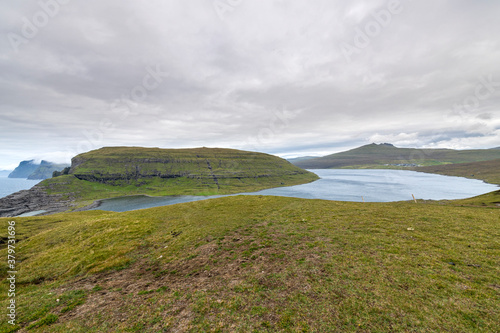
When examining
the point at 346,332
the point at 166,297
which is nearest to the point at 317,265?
Answer: the point at 346,332

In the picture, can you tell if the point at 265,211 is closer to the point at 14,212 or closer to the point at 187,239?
the point at 187,239

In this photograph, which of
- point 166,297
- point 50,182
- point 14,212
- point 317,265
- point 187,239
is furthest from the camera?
point 50,182

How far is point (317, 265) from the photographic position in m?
12.1

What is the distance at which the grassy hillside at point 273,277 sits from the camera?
783 cm

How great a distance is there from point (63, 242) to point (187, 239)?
1550 cm

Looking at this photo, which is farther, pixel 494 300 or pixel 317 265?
pixel 317 265

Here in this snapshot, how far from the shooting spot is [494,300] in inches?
312

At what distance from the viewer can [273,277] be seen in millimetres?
11266

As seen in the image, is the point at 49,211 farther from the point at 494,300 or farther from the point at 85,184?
the point at 494,300

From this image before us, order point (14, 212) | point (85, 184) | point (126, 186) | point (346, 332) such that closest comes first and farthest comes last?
1. point (346, 332)
2. point (14, 212)
3. point (85, 184)
4. point (126, 186)

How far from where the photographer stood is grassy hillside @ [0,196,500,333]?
308 inches

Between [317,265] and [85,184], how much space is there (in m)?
235

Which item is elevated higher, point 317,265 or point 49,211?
point 317,265

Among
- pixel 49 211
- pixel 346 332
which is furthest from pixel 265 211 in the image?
pixel 49 211
